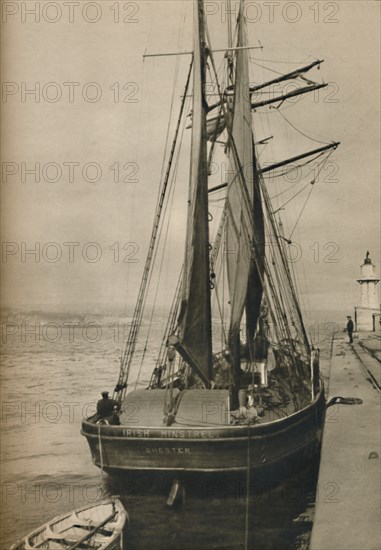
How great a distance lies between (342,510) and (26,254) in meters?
4.71

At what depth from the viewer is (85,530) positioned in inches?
257

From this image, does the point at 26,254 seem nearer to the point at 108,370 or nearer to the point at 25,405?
the point at 25,405

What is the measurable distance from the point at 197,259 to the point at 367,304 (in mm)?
9990

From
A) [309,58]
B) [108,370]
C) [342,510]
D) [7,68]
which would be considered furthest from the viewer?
[108,370]

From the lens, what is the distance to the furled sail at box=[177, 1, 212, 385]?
8.11 metres

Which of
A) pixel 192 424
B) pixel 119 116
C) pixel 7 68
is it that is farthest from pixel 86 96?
pixel 192 424

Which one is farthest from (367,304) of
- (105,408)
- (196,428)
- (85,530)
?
(85,530)

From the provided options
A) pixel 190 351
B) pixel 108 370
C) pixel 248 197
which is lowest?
pixel 108 370

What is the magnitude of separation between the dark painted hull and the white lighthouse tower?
270 cm

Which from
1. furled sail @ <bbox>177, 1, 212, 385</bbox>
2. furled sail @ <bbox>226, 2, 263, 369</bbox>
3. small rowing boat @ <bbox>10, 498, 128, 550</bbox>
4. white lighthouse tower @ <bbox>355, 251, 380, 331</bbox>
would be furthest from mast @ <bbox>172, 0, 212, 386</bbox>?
Answer: white lighthouse tower @ <bbox>355, 251, 380, 331</bbox>

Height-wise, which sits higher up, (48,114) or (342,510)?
(48,114)

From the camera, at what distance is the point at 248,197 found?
10359 millimetres

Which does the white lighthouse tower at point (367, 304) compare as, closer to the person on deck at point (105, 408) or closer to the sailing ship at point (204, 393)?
the sailing ship at point (204, 393)

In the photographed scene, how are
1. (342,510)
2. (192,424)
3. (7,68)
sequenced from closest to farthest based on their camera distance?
(342,510)
(7,68)
(192,424)
